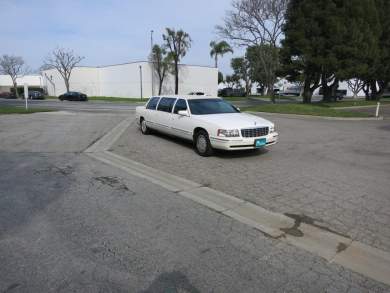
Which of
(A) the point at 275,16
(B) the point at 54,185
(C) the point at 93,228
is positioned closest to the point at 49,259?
(C) the point at 93,228

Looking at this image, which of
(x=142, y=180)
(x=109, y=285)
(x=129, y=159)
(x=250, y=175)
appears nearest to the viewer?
(x=109, y=285)

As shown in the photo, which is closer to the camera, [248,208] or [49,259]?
[49,259]

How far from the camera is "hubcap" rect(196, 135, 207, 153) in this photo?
26.2 ft

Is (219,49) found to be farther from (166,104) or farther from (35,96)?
(166,104)

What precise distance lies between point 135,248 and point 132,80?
5065 cm

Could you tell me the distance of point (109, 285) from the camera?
2775mm

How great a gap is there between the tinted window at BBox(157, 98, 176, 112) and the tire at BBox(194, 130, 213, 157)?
1820mm

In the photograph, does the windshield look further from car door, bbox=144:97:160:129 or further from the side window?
car door, bbox=144:97:160:129

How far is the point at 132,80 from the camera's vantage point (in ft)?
169

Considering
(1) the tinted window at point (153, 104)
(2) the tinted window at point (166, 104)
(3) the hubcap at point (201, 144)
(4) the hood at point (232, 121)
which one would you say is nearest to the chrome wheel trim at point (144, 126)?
(1) the tinted window at point (153, 104)

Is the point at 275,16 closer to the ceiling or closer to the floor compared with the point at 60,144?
closer to the ceiling

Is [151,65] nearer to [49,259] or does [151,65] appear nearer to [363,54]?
[363,54]

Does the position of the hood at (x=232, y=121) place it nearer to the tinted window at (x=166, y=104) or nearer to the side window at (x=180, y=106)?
the side window at (x=180, y=106)

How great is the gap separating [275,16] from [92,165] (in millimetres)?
26283
